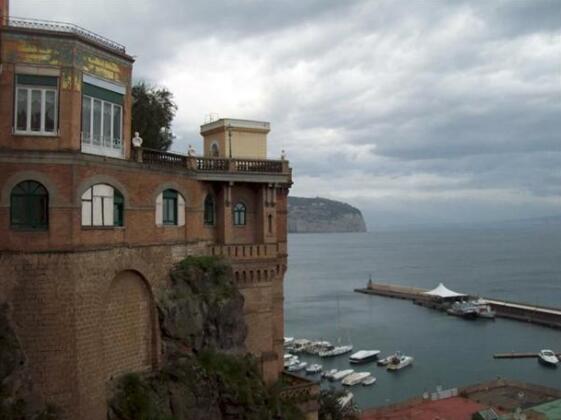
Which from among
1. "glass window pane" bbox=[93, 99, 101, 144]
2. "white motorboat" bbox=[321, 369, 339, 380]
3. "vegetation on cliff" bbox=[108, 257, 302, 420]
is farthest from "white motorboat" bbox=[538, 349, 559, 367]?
"glass window pane" bbox=[93, 99, 101, 144]

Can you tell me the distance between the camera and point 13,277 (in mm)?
20484

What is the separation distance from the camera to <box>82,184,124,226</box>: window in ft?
72.5

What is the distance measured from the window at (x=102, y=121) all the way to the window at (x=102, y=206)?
64.1 inches

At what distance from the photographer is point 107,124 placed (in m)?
23.9

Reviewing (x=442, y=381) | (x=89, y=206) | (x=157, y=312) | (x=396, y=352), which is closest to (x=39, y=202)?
(x=89, y=206)

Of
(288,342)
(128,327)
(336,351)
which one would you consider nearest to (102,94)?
(128,327)

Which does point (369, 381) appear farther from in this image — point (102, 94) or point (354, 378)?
point (102, 94)

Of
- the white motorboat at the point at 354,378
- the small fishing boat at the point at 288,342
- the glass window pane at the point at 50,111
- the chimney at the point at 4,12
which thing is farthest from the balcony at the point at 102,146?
the small fishing boat at the point at 288,342

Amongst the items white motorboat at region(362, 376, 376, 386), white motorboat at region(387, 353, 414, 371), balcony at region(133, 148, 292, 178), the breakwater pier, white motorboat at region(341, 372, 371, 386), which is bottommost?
white motorboat at region(362, 376, 376, 386)

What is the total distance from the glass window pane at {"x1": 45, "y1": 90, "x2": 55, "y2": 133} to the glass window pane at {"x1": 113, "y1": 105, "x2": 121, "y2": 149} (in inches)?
119

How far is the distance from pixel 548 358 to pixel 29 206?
75.5 m

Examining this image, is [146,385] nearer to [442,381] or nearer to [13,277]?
[13,277]

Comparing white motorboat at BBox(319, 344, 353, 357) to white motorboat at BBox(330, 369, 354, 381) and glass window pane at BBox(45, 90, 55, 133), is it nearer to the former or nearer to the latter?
white motorboat at BBox(330, 369, 354, 381)

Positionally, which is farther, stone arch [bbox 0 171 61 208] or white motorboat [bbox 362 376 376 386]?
white motorboat [bbox 362 376 376 386]
